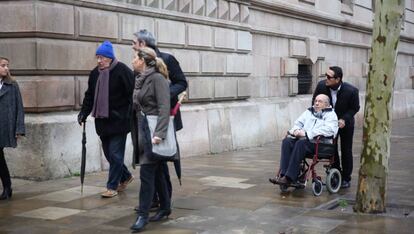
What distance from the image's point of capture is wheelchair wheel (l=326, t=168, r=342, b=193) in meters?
8.06

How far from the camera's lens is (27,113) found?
8984 millimetres

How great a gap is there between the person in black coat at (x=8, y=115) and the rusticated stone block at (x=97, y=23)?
2.15 meters

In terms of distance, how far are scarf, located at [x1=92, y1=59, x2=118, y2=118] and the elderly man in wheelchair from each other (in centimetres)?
220

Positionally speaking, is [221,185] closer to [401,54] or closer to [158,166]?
[158,166]

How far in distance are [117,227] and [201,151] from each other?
5.98 metres

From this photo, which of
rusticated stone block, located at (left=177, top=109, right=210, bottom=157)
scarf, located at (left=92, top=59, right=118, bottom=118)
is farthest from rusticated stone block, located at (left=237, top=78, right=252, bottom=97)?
scarf, located at (left=92, top=59, right=118, bottom=118)

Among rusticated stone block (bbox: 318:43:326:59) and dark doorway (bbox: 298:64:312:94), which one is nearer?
dark doorway (bbox: 298:64:312:94)

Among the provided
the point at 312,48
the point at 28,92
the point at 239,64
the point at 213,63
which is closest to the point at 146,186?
the point at 28,92

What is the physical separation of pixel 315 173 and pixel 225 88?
5.57 metres

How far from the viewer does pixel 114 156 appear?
7652mm

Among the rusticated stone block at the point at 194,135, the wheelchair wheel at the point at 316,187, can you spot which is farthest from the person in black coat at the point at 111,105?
the rusticated stone block at the point at 194,135

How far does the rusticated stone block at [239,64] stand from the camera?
13555 millimetres

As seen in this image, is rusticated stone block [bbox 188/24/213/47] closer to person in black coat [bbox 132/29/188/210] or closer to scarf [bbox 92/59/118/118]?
scarf [bbox 92/59/118/118]

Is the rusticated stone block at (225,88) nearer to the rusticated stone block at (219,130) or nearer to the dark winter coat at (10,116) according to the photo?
the rusticated stone block at (219,130)
